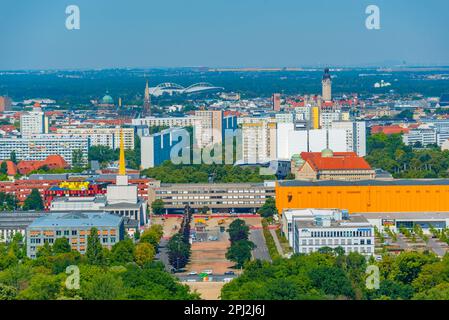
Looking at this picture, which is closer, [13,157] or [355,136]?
[355,136]

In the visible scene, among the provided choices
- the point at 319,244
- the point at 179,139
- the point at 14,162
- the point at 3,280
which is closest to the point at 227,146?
the point at 179,139

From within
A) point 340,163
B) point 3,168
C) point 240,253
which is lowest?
point 240,253

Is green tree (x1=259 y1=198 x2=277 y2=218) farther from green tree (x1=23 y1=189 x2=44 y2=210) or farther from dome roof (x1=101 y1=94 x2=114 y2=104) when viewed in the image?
dome roof (x1=101 y1=94 x2=114 y2=104)

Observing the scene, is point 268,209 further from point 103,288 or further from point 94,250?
point 103,288

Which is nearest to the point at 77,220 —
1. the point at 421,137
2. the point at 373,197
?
the point at 373,197

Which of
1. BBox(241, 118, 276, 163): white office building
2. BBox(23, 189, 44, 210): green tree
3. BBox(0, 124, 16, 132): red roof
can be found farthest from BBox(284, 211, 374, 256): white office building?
BBox(0, 124, 16, 132): red roof
